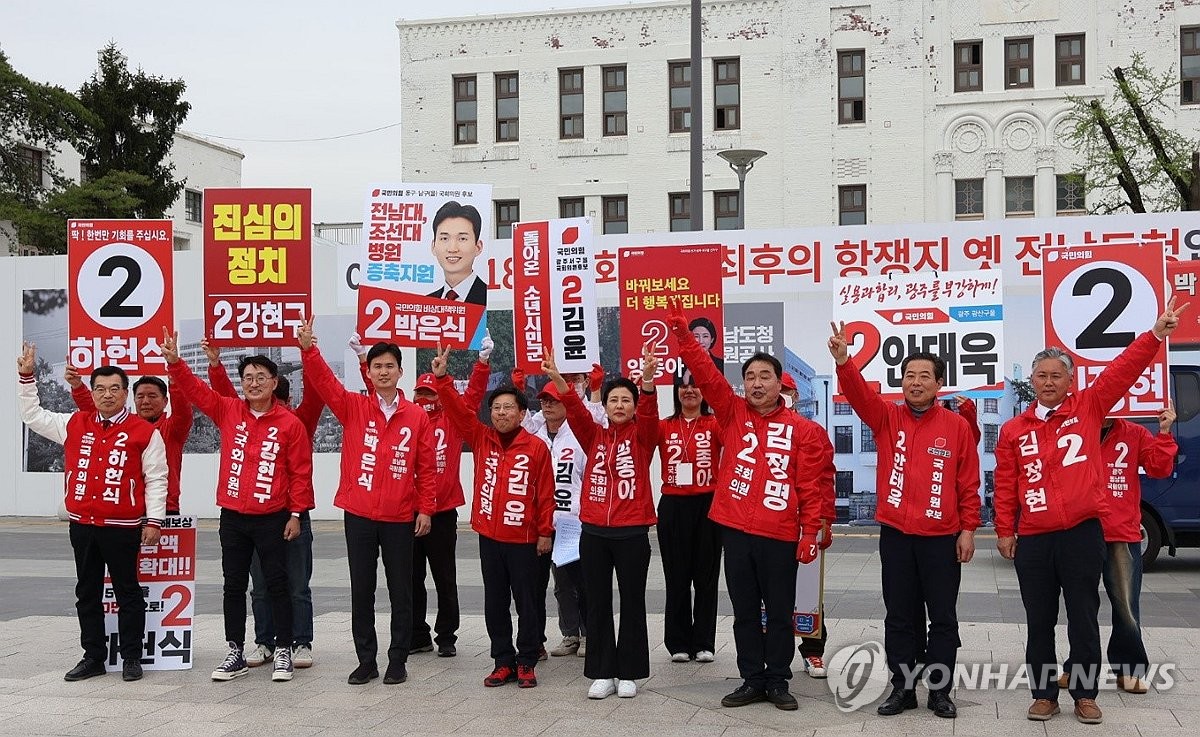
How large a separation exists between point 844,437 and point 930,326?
28.5 ft

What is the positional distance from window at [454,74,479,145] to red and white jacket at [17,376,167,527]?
26.2 meters

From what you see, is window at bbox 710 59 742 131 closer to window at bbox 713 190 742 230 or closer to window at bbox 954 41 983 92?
window at bbox 713 190 742 230

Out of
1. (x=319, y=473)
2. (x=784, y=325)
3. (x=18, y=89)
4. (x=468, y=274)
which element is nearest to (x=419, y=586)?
(x=468, y=274)

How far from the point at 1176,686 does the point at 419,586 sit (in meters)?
4.82

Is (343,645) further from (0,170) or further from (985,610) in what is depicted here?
(0,170)

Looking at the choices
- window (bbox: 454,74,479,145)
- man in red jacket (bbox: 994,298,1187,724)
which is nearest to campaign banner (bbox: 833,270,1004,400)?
man in red jacket (bbox: 994,298,1187,724)

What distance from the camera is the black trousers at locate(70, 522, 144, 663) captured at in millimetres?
7977

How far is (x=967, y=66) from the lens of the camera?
30906 millimetres

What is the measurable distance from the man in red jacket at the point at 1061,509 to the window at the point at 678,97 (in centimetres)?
2595

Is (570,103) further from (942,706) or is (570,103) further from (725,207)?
(942,706)

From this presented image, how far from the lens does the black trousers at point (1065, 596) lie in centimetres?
667

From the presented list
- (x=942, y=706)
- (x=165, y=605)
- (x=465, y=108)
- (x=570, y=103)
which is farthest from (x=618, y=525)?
(x=465, y=108)

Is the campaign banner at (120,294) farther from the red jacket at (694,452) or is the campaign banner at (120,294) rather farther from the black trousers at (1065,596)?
the black trousers at (1065,596)

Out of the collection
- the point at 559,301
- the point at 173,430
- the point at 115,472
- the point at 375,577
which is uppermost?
the point at 559,301
